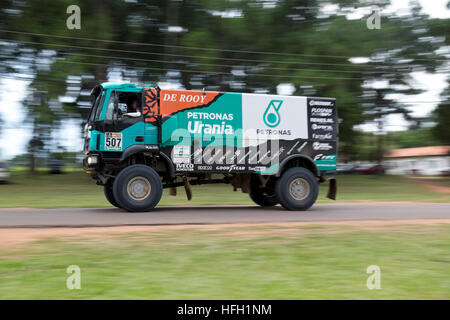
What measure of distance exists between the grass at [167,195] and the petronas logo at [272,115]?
427 centimetres

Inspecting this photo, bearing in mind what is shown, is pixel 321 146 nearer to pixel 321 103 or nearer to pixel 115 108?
pixel 321 103

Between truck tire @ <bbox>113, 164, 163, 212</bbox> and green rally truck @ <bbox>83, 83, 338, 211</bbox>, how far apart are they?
0.02 meters

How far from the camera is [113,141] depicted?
39.8 ft

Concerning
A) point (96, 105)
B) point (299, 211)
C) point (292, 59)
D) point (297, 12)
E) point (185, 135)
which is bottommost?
point (299, 211)

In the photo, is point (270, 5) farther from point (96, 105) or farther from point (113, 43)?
point (96, 105)

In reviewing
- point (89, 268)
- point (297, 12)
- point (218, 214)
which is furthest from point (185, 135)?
point (297, 12)

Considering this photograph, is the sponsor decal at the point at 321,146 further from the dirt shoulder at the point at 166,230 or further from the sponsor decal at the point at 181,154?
the sponsor decal at the point at 181,154

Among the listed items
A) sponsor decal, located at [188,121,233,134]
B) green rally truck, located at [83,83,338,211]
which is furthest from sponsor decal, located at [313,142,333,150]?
sponsor decal, located at [188,121,233,134]

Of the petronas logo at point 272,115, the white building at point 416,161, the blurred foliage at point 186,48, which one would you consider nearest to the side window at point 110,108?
the petronas logo at point 272,115

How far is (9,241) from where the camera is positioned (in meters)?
7.75

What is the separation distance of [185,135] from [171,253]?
6159 millimetres

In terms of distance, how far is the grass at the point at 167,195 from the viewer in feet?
55.9

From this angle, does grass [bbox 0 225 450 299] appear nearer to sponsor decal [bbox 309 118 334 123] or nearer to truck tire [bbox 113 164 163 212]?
truck tire [bbox 113 164 163 212]

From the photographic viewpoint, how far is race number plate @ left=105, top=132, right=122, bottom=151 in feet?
39.7
